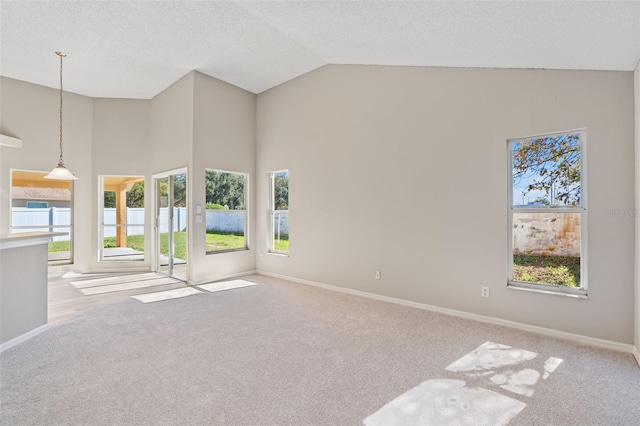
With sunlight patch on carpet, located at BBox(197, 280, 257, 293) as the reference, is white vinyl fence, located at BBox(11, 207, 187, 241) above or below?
above

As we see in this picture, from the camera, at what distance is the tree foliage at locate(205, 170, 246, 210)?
18.0ft

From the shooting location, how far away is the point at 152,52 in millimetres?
4484

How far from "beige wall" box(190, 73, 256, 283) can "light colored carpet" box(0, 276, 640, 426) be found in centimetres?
181

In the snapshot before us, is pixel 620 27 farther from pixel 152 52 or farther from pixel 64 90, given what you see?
pixel 64 90

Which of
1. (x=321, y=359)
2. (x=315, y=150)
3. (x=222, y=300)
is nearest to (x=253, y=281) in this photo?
(x=222, y=300)

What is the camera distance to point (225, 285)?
516cm

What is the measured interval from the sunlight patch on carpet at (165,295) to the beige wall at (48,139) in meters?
2.69

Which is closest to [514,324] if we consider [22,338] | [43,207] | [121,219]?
[22,338]

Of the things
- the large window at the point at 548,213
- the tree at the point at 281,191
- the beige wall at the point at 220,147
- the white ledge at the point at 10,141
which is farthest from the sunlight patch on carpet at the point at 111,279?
the large window at the point at 548,213

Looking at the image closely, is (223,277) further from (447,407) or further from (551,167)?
(551,167)

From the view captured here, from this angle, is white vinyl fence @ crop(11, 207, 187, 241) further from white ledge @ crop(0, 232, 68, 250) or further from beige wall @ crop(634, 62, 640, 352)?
beige wall @ crop(634, 62, 640, 352)

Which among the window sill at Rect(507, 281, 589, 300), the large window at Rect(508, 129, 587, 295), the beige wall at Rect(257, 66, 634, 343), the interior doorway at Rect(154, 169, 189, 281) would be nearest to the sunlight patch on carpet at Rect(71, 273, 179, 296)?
the interior doorway at Rect(154, 169, 189, 281)

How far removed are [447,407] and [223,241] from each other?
4.72 meters

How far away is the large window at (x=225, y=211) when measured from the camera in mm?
5488
